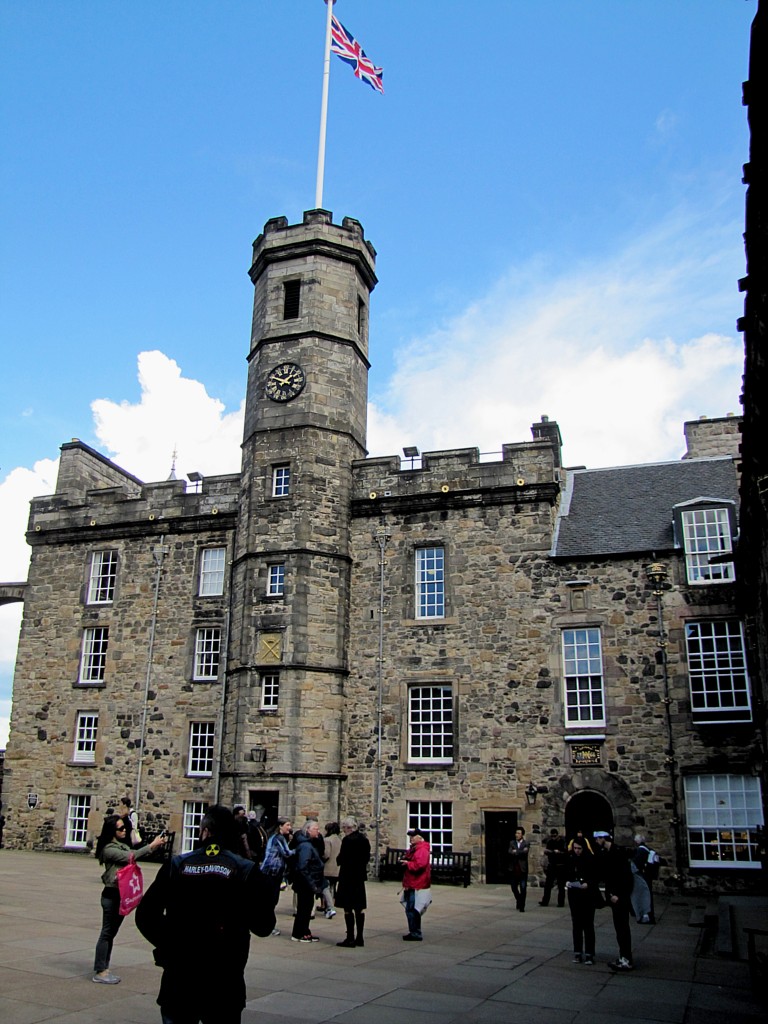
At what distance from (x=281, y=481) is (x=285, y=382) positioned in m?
2.78

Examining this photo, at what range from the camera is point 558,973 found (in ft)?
31.7

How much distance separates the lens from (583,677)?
20.4 m

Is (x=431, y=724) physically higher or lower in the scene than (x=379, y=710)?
lower

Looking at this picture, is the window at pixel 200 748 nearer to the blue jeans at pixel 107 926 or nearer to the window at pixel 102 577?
the window at pixel 102 577

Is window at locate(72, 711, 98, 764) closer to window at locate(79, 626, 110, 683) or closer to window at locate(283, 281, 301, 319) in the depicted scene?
window at locate(79, 626, 110, 683)

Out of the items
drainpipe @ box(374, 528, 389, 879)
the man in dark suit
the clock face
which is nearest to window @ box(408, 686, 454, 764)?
drainpipe @ box(374, 528, 389, 879)

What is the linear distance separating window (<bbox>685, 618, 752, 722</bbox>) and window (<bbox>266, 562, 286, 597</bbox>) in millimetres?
9842

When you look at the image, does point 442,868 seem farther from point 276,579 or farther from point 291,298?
point 291,298

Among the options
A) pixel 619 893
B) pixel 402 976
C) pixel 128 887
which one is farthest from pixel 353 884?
pixel 128 887

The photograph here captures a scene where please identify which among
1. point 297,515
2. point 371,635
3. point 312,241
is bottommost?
point 371,635

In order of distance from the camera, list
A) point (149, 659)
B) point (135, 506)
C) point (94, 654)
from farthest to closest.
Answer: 1. point (135, 506)
2. point (94, 654)
3. point (149, 659)

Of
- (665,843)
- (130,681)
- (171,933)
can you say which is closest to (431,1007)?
(171,933)

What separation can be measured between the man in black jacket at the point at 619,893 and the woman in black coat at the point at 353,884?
114 inches

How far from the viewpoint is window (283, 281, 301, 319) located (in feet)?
80.8
